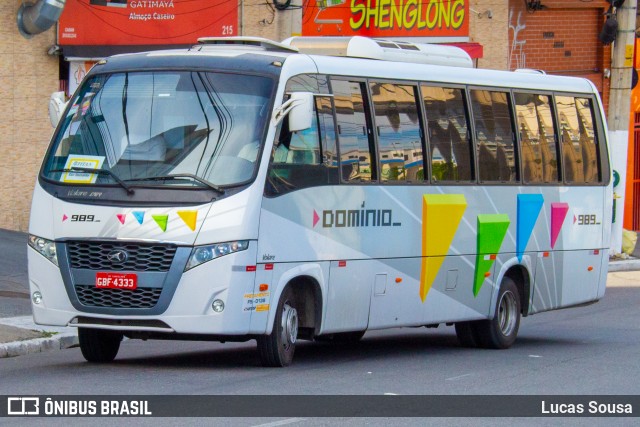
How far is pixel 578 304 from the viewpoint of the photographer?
1600 centimetres

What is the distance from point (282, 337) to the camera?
37.3ft

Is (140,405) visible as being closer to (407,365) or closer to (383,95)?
(407,365)

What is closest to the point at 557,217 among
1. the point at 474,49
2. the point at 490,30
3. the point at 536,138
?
the point at 536,138

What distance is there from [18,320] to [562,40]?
19300 mm

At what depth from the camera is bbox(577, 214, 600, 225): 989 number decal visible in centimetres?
1585

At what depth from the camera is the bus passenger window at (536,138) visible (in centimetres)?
1500

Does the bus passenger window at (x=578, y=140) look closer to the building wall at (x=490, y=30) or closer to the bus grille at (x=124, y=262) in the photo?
the bus grille at (x=124, y=262)

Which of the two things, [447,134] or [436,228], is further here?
[447,134]

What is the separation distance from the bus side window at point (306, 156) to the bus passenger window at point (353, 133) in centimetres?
18

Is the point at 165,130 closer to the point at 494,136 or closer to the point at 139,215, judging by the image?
the point at 139,215

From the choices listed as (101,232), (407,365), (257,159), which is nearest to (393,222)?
(407,365)

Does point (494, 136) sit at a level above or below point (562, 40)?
below

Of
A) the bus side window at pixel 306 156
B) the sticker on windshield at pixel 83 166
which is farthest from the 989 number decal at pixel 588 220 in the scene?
the sticker on windshield at pixel 83 166

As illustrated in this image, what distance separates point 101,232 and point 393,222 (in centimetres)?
324
